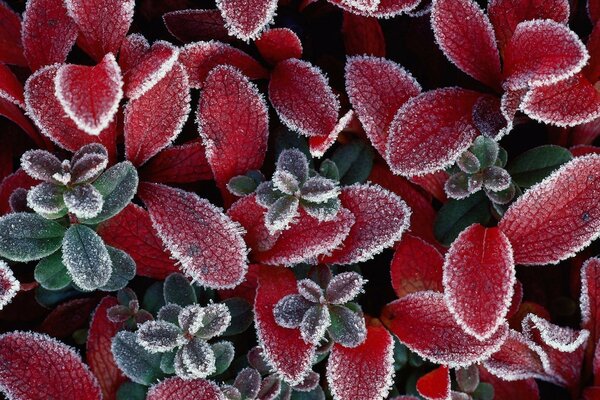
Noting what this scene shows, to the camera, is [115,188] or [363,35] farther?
[363,35]

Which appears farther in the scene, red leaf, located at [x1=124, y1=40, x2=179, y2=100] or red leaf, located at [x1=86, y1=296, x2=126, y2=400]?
red leaf, located at [x1=86, y1=296, x2=126, y2=400]

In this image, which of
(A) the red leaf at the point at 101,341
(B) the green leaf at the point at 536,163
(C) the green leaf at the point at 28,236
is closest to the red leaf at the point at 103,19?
(C) the green leaf at the point at 28,236

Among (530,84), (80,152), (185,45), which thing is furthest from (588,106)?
(80,152)

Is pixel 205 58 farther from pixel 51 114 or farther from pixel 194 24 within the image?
pixel 51 114

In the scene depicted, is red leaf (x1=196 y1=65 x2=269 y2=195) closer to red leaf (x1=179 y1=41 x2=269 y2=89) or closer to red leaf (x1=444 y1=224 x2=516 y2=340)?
red leaf (x1=179 y1=41 x2=269 y2=89)

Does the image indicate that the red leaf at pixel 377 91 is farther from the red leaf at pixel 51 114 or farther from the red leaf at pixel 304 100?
the red leaf at pixel 51 114

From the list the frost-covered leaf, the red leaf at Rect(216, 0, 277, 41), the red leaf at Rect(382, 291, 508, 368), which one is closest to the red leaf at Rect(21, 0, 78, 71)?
the frost-covered leaf

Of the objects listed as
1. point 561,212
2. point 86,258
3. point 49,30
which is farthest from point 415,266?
point 49,30
